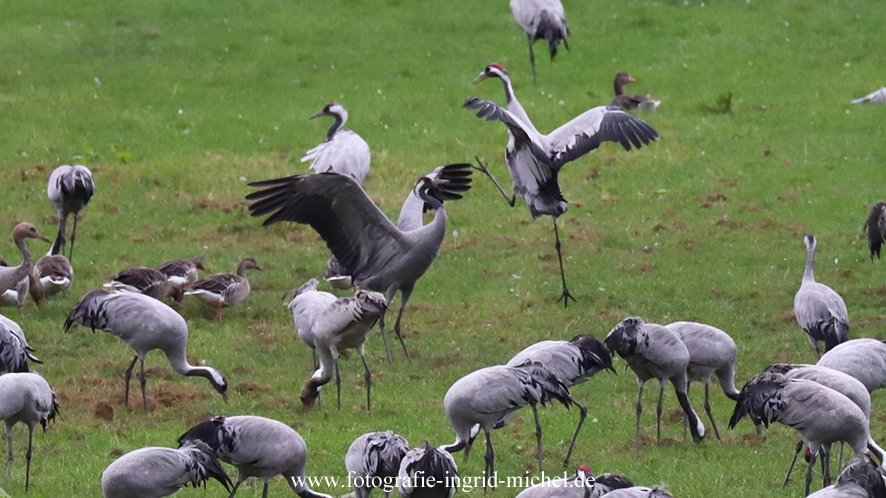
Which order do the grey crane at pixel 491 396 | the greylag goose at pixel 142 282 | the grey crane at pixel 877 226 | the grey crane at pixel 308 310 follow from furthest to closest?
the grey crane at pixel 877 226, the greylag goose at pixel 142 282, the grey crane at pixel 308 310, the grey crane at pixel 491 396

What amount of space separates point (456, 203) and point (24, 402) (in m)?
9.05

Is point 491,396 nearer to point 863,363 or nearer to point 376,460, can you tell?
point 376,460

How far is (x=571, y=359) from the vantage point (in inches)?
330

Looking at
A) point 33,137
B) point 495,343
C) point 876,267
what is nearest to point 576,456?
point 495,343

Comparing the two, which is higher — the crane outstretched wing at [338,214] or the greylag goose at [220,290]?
the crane outstretched wing at [338,214]

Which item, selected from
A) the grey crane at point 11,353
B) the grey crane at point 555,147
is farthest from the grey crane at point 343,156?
the grey crane at point 11,353

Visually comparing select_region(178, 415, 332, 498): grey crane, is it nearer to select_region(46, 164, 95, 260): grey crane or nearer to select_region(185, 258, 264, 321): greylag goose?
select_region(185, 258, 264, 321): greylag goose

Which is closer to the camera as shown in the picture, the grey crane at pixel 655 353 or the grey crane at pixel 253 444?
the grey crane at pixel 253 444

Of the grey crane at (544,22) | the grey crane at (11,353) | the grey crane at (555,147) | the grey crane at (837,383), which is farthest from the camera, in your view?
the grey crane at (544,22)

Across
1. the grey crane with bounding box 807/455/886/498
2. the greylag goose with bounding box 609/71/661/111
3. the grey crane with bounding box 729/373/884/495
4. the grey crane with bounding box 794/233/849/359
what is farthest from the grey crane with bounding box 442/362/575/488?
the greylag goose with bounding box 609/71/661/111

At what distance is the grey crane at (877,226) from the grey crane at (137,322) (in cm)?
667

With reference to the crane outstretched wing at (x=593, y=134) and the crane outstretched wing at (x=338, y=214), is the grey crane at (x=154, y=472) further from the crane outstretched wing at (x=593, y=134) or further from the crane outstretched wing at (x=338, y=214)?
the crane outstretched wing at (x=593, y=134)

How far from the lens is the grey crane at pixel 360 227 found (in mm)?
10344

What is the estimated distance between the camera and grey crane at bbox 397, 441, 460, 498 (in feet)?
21.7
